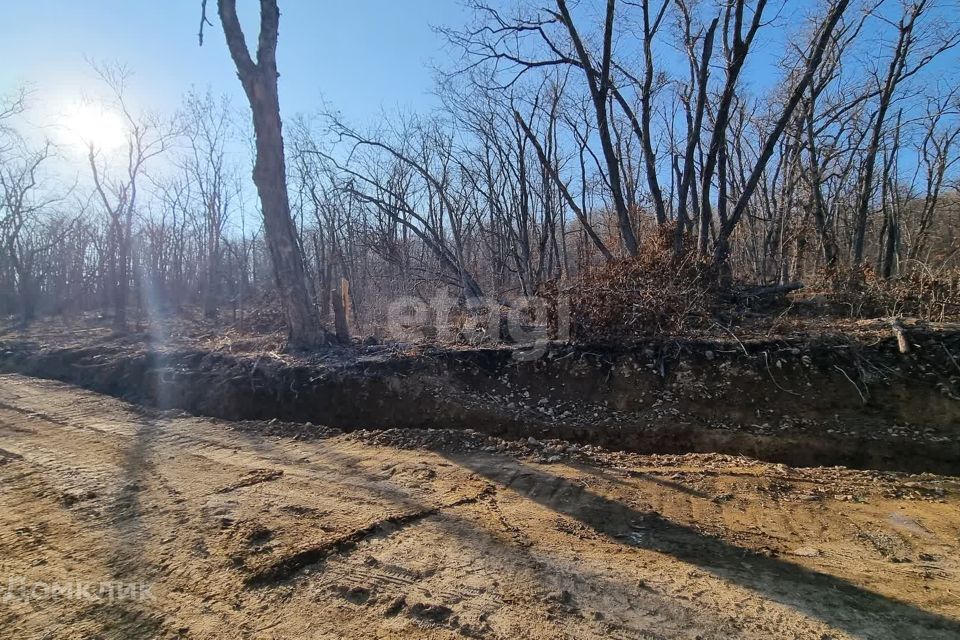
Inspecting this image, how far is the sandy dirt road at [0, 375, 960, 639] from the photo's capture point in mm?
2559

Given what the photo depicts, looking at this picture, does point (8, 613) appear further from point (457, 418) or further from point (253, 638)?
point (457, 418)

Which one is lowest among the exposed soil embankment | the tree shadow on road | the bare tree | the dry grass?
the tree shadow on road

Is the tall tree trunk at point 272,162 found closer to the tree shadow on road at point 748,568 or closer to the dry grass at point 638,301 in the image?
the dry grass at point 638,301

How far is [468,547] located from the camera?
327cm

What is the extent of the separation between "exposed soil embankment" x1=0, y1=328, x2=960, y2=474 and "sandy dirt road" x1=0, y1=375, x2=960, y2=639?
2.78 ft

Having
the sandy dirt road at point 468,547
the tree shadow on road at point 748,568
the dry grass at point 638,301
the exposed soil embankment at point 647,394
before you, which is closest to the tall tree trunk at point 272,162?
the exposed soil embankment at point 647,394

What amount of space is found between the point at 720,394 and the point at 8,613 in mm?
6950

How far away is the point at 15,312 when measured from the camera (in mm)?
27906

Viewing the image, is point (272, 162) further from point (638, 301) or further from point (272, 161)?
point (638, 301)

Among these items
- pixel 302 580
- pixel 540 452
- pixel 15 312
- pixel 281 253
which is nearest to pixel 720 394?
pixel 540 452

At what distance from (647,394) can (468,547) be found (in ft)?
13.0

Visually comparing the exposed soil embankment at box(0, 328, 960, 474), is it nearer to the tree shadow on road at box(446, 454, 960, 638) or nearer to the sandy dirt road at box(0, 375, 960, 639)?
the sandy dirt road at box(0, 375, 960, 639)

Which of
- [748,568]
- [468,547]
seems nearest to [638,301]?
[748,568]

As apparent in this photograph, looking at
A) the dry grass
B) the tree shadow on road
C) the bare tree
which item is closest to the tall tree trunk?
the bare tree
